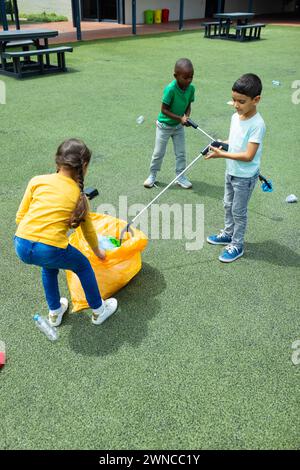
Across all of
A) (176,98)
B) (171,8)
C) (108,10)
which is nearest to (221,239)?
(176,98)

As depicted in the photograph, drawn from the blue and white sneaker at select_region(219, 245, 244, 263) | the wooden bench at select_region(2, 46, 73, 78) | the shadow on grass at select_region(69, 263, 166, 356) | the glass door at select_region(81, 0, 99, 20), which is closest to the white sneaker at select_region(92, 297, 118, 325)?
the shadow on grass at select_region(69, 263, 166, 356)

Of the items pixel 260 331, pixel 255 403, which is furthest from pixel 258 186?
pixel 255 403

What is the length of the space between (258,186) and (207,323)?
7.78 feet

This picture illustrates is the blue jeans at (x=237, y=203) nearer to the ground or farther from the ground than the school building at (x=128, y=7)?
nearer to the ground

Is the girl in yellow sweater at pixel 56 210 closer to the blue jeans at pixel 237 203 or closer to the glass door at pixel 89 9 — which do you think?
the blue jeans at pixel 237 203

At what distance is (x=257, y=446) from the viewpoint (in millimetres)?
1901

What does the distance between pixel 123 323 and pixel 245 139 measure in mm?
1520

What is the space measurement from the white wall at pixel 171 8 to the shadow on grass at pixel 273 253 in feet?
61.0

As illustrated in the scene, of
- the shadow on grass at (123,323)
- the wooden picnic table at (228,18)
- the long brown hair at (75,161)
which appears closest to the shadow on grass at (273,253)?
the shadow on grass at (123,323)

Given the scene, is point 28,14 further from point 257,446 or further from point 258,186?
point 257,446

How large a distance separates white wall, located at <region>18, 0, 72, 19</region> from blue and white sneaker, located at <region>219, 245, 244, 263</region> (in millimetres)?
21147

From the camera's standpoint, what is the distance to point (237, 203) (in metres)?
3.03

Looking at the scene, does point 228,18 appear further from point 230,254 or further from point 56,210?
point 56,210

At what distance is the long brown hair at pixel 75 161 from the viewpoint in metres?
2.03
